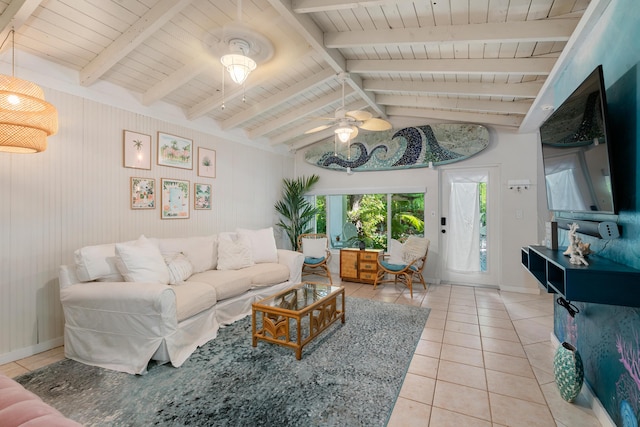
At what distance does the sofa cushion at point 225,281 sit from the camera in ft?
10.3

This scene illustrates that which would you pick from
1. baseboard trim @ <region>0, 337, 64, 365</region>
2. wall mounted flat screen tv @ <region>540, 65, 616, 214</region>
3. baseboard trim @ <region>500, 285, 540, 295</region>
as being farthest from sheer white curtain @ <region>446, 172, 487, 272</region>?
baseboard trim @ <region>0, 337, 64, 365</region>

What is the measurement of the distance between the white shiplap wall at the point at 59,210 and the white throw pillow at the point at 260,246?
3.18ft

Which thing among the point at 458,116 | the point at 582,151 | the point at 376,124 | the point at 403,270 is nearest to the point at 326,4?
the point at 376,124

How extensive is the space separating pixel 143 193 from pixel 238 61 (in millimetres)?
2172

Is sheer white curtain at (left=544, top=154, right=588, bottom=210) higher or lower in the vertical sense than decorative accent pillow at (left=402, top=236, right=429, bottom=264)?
higher

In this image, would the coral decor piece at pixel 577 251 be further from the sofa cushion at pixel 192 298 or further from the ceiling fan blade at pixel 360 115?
the sofa cushion at pixel 192 298

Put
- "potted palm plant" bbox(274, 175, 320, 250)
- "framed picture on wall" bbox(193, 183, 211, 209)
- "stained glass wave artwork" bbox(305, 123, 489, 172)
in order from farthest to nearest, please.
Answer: "potted palm plant" bbox(274, 175, 320, 250), "stained glass wave artwork" bbox(305, 123, 489, 172), "framed picture on wall" bbox(193, 183, 211, 209)

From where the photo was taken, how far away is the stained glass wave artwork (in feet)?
15.6

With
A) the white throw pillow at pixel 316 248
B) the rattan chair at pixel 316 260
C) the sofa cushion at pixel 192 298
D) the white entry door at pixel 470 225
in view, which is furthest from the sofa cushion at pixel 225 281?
the white entry door at pixel 470 225

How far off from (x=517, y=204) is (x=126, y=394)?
5315 millimetres

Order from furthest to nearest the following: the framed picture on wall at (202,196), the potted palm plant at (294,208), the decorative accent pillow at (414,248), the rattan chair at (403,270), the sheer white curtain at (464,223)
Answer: the potted palm plant at (294,208), the sheer white curtain at (464,223), the decorative accent pillow at (414,248), the rattan chair at (403,270), the framed picture on wall at (202,196)

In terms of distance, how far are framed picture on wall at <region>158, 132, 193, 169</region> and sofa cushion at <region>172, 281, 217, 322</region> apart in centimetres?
168

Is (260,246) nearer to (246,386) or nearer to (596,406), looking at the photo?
(246,386)

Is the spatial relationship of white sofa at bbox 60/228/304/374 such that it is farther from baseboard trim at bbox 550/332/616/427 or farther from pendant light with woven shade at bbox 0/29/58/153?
baseboard trim at bbox 550/332/616/427
